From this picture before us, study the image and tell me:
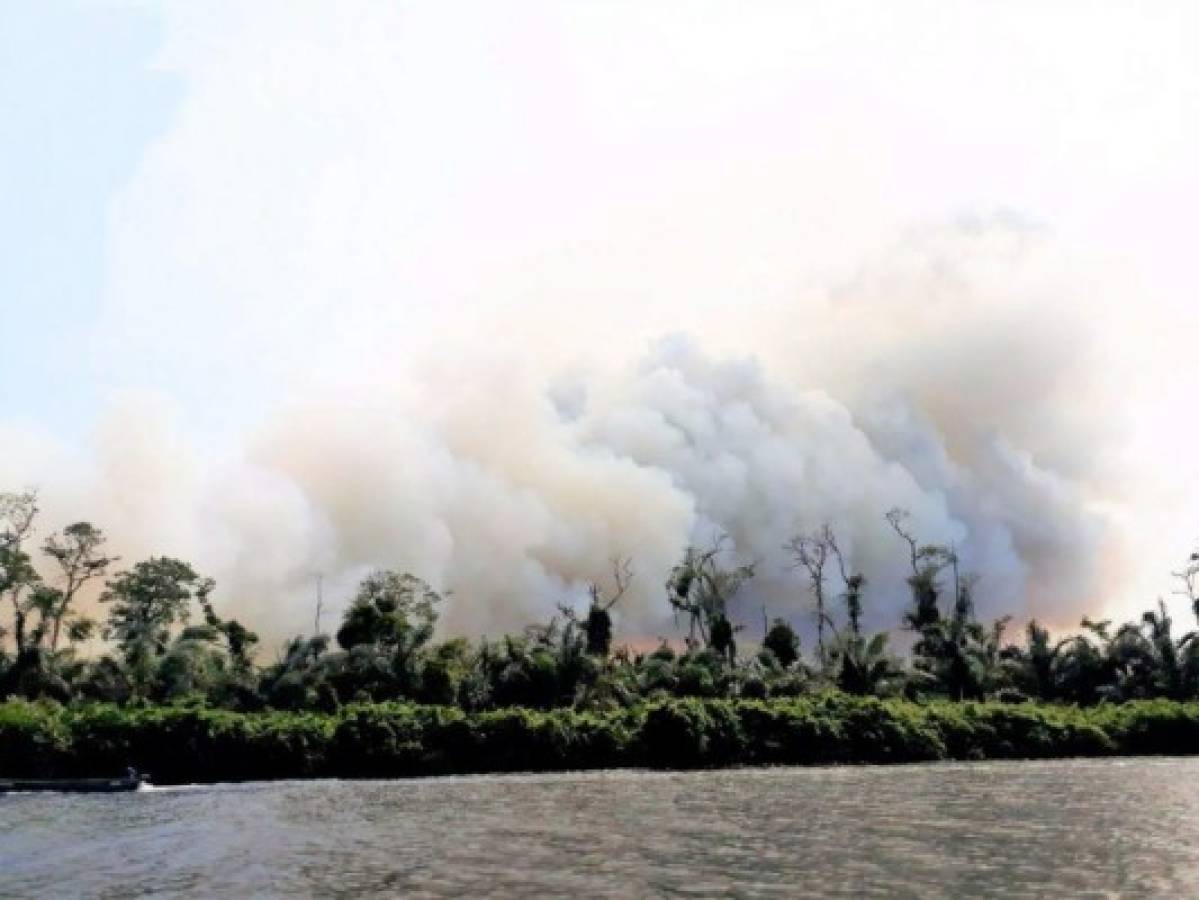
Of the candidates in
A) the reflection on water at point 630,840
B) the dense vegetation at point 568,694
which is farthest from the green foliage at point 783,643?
the reflection on water at point 630,840

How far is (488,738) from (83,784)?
22.1m

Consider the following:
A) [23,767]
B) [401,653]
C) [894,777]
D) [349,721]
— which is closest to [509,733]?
[349,721]

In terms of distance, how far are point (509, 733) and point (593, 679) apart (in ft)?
38.3

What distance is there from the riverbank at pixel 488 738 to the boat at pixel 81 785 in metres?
4.10

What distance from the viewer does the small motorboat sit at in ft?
205

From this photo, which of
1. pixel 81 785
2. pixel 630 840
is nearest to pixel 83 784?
pixel 81 785

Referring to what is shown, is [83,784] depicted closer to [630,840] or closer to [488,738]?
[488,738]

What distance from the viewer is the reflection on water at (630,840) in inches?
1008

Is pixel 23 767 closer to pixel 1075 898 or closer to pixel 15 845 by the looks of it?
pixel 15 845

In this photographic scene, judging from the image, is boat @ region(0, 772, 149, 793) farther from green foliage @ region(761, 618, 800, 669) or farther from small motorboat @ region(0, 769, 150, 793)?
green foliage @ region(761, 618, 800, 669)

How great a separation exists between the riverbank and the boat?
4.10 m

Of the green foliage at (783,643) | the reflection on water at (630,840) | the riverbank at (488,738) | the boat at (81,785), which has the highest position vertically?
the green foliage at (783,643)

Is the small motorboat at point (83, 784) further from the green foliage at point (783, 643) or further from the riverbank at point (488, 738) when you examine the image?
the green foliage at point (783, 643)

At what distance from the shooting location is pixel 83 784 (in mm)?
63188
